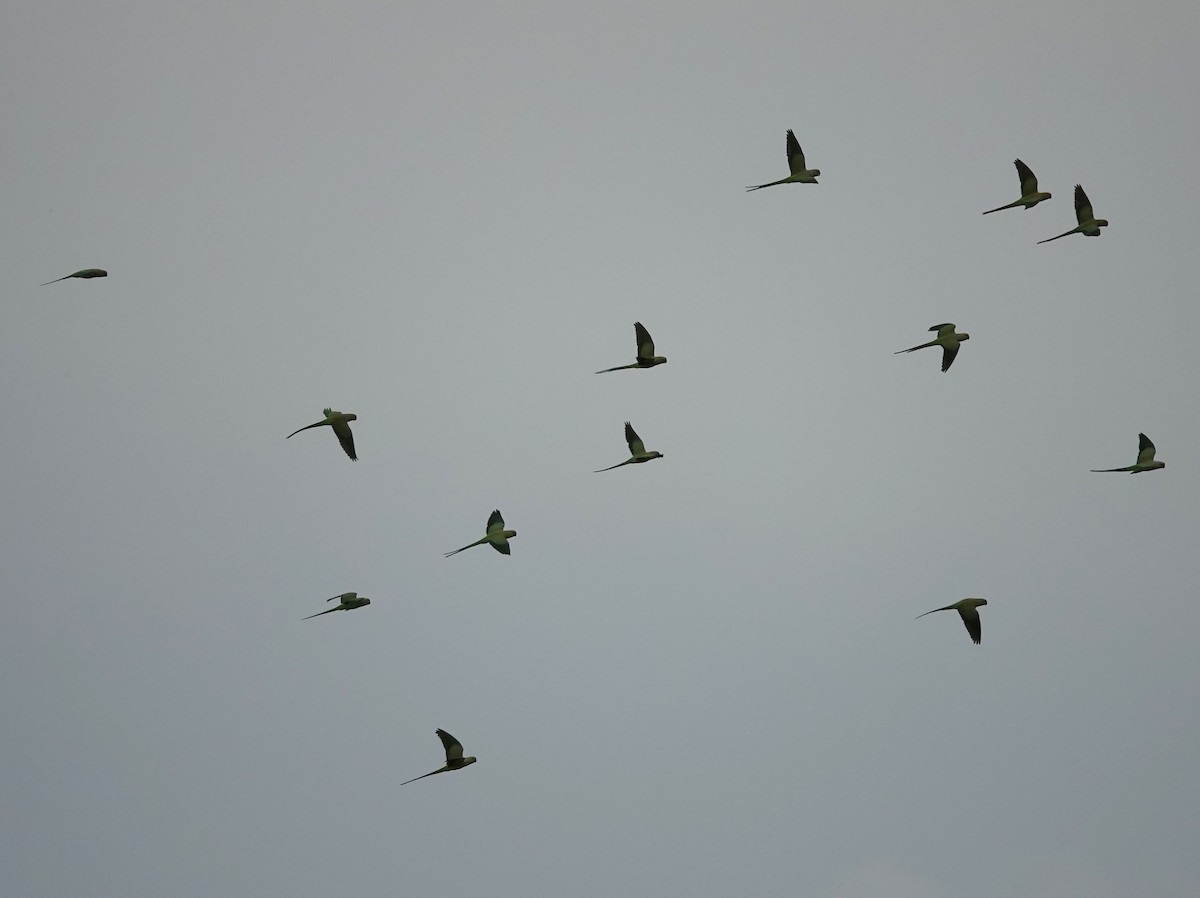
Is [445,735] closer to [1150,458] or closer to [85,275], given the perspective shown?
[85,275]

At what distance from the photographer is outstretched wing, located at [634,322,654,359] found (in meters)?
45.9

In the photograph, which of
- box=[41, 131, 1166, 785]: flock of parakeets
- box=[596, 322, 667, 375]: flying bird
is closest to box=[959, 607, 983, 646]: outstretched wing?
box=[41, 131, 1166, 785]: flock of parakeets

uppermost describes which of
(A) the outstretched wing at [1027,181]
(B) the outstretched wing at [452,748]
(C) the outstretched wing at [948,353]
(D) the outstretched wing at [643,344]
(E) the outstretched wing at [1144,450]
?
(A) the outstretched wing at [1027,181]

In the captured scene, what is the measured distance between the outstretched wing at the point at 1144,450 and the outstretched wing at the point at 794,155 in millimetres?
13160

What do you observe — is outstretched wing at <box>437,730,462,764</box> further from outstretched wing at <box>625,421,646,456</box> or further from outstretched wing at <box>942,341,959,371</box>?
outstretched wing at <box>942,341,959,371</box>

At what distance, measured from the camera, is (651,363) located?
152 ft

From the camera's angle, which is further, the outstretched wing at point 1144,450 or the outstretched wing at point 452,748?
the outstretched wing at point 1144,450

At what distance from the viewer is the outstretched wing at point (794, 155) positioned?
1838 inches

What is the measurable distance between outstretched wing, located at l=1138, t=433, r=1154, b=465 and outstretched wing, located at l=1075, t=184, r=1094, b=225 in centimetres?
664

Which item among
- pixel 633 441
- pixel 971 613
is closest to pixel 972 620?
pixel 971 613

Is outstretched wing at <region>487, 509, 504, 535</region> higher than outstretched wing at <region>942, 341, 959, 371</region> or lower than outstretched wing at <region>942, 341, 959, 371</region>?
lower

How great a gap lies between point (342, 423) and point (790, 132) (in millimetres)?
14856

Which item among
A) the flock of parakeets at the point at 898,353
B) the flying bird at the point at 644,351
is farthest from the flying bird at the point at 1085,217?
the flying bird at the point at 644,351

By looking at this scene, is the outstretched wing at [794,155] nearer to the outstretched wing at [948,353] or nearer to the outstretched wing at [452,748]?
the outstretched wing at [948,353]
